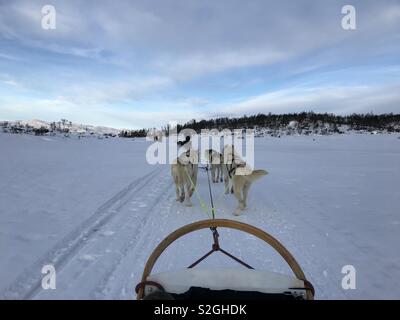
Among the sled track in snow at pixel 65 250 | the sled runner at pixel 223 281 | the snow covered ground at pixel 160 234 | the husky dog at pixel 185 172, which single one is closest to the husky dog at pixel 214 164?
the snow covered ground at pixel 160 234

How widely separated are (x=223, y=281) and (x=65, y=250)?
2.53m

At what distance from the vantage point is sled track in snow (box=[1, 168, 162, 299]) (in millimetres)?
2924

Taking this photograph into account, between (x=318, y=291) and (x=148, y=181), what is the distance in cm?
696

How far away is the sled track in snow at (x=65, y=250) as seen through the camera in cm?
292

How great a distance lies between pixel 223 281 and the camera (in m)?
2.16

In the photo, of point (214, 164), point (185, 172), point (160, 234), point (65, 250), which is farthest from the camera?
point (214, 164)

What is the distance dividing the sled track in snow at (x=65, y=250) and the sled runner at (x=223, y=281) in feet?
5.05

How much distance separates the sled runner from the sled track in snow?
5.05 feet

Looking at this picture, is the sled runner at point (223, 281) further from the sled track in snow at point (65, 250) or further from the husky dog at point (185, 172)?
the husky dog at point (185, 172)

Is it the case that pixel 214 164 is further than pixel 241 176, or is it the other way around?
pixel 214 164

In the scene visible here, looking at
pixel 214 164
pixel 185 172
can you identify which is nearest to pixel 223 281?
pixel 185 172

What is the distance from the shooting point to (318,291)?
9.94ft

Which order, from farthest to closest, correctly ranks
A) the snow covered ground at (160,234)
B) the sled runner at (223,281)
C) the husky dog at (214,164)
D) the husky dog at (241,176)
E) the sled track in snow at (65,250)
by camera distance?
the husky dog at (214,164) < the husky dog at (241,176) < the snow covered ground at (160,234) < the sled track in snow at (65,250) < the sled runner at (223,281)

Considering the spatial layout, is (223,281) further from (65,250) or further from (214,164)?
(214,164)
